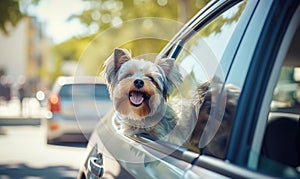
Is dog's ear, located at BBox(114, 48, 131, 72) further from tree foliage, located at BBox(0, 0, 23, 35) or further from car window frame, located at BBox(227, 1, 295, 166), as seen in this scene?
tree foliage, located at BBox(0, 0, 23, 35)

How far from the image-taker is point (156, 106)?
9.45 feet

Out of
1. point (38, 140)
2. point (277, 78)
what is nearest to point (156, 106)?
point (277, 78)

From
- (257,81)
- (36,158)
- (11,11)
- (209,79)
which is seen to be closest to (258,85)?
(257,81)

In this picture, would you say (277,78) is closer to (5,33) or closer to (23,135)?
(23,135)

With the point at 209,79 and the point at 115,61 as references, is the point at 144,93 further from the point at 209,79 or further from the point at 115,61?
the point at 209,79

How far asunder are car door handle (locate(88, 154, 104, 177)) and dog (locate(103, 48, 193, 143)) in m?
0.27

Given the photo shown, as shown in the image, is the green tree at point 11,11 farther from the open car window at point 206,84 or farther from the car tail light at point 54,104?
the open car window at point 206,84

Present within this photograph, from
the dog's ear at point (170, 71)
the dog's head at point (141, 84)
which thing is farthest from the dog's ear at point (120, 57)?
the dog's ear at point (170, 71)

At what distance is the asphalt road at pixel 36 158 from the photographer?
891 cm

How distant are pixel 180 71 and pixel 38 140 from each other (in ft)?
37.4

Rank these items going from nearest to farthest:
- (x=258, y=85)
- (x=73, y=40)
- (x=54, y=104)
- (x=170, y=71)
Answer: (x=258, y=85) → (x=170, y=71) → (x=54, y=104) → (x=73, y=40)

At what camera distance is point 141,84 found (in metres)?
2.91

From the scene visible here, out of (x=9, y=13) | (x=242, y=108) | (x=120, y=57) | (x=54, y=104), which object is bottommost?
(x=54, y=104)

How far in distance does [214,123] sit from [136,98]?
92 cm
